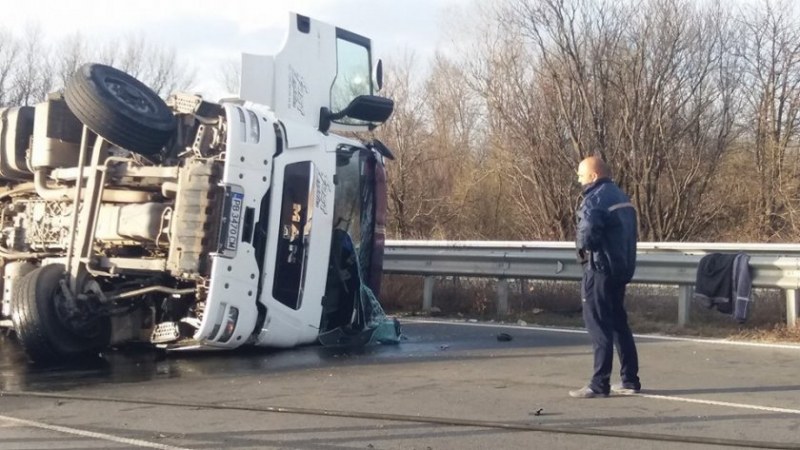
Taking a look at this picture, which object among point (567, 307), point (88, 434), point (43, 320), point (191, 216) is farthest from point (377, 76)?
point (88, 434)

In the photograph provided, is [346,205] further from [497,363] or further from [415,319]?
[415,319]

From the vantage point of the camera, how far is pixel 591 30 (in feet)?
65.8

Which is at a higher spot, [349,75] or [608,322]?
[349,75]

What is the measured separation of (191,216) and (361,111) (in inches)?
100

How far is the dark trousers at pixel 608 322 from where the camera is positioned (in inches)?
263

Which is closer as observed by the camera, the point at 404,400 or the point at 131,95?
the point at 404,400

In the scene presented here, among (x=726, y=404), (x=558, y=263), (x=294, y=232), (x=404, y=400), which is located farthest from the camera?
(x=558, y=263)

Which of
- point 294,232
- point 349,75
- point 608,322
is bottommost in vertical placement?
point 608,322

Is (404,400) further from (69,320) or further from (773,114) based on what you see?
(773,114)

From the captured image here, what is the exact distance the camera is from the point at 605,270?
6.65 meters

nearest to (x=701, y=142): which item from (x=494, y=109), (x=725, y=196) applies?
(x=725, y=196)

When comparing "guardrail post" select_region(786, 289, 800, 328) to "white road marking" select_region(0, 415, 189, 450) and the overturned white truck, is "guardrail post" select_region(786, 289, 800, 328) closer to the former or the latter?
the overturned white truck

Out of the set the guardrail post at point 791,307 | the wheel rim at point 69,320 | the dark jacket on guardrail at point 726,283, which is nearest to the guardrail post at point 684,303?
the dark jacket on guardrail at point 726,283

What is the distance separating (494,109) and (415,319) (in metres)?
10.4
